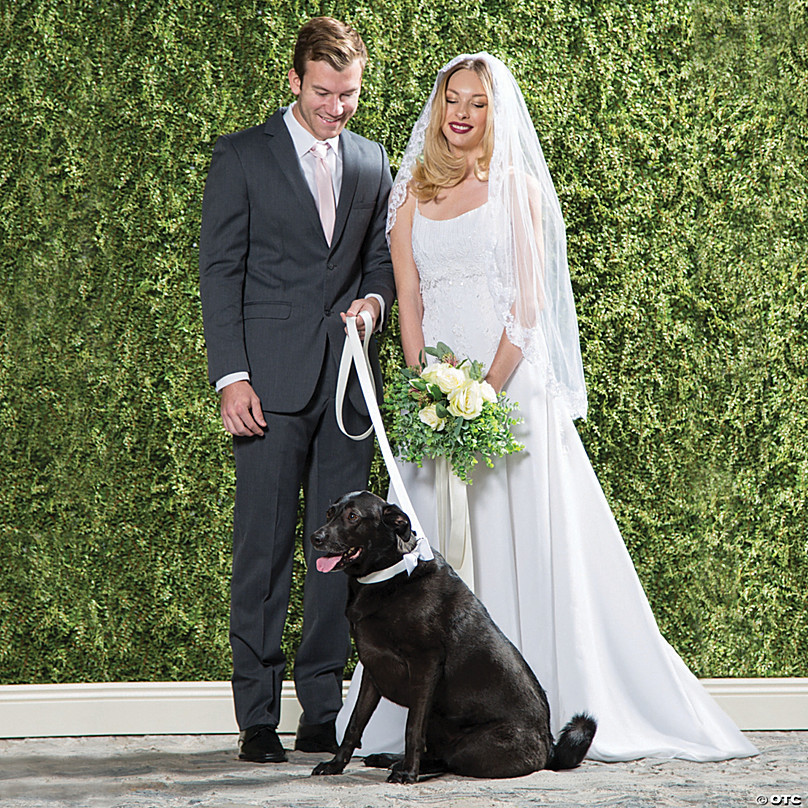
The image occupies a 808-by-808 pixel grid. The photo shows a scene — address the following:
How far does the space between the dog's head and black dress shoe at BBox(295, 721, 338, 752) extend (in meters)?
0.74

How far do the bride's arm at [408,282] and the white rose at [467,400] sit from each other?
0.30 meters

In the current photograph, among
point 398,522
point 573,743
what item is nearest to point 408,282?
point 398,522

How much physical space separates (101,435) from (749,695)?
254cm

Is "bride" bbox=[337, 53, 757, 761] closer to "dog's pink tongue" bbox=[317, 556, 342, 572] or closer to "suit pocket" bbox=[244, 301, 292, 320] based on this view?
"suit pocket" bbox=[244, 301, 292, 320]

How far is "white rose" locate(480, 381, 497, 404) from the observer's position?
2.71 metres

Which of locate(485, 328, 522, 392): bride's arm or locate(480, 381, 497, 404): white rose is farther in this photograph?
locate(485, 328, 522, 392): bride's arm

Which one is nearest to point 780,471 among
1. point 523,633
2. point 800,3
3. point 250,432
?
point 523,633

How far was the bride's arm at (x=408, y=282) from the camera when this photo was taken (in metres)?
2.96

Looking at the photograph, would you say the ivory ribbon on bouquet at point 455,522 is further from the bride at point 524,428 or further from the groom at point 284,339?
the groom at point 284,339

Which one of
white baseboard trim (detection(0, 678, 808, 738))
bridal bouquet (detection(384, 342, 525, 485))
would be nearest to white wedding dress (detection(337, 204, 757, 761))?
bridal bouquet (detection(384, 342, 525, 485))

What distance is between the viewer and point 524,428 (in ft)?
9.57

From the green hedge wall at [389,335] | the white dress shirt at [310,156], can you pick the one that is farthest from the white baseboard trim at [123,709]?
the white dress shirt at [310,156]

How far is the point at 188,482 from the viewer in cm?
338

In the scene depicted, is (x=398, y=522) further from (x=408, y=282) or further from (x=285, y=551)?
(x=408, y=282)
